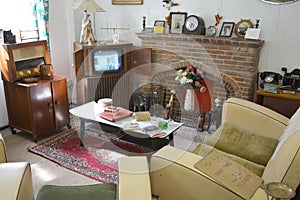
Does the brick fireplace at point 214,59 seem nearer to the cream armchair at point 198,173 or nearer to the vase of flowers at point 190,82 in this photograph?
the vase of flowers at point 190,82

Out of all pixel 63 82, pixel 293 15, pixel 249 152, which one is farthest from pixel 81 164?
pixel 293 15

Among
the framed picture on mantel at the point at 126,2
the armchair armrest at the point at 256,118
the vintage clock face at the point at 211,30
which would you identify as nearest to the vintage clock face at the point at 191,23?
the vintage clock face at the point at 211,30

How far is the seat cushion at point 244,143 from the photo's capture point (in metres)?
2.09

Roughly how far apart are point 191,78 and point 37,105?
176cm

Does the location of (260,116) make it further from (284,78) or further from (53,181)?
(53,181)

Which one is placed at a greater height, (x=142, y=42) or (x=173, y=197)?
(x=142, y=42)

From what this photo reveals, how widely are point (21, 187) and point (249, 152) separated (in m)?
1.53

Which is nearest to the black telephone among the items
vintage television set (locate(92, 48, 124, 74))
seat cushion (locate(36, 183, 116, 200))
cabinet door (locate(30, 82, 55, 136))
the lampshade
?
vintage television set (locate(92, 48, 124, 74))

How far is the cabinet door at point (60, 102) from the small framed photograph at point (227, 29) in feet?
6.22

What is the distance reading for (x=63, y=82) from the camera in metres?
3.36

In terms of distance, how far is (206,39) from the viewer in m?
3.37

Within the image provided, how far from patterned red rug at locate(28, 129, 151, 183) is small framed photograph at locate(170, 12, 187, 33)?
60.3 inches

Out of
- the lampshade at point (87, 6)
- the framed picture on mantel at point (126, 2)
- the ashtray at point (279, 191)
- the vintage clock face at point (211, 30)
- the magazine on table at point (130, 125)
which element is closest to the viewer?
the ashtray at point (279, 191)

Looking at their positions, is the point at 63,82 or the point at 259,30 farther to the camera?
the point at 63,82
